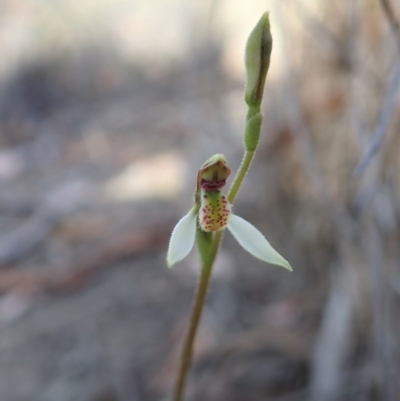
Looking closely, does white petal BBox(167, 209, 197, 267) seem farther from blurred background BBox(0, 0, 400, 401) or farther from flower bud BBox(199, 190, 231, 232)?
blurred background BBox(0, 0, 400, 401)

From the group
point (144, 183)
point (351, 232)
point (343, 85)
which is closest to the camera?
point (351, 232)

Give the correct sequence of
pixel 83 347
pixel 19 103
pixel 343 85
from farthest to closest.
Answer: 1. pixel 19 103
2. pixel 343 85
3. pixel 83 347

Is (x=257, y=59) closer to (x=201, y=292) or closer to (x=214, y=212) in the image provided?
(x=214, y=212)

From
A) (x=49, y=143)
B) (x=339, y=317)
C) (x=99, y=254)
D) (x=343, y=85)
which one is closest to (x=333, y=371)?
(x=339, y=317)

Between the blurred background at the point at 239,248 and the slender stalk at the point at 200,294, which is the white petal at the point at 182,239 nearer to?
the slender stalk at the point at 200,294

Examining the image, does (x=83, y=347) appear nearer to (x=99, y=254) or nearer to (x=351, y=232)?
(x=99, y=254)

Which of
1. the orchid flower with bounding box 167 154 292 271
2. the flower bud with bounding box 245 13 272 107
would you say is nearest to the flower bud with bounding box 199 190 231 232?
the orchid flower with bounding box 167 154 292 271

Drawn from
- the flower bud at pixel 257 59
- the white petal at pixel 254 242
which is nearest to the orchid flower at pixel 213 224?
the white petal at pixel 254 242

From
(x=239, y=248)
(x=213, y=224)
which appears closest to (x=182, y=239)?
(x=213, y=224)
